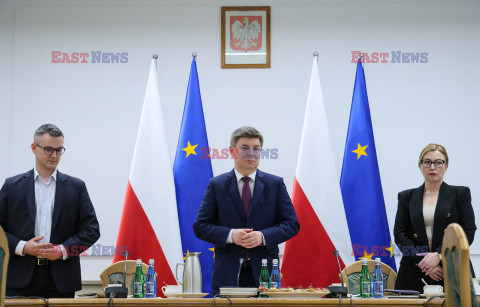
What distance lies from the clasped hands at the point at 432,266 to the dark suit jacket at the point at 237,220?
800mm

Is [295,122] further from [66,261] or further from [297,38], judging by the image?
[66,261]

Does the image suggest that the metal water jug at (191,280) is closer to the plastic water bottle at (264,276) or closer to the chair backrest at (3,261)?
the plastic water bottle at (264,276)

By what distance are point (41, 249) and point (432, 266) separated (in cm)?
220

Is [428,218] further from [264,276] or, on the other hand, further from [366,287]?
[264,276]


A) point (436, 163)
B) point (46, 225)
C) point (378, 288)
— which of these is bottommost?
point (378, 288)

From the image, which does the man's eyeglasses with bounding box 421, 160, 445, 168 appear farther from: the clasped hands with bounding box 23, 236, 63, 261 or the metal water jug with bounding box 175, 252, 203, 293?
the clasped hands with bounding box 23, 236, 63, 261

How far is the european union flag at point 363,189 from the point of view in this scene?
14.4 feet

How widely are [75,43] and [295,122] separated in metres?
2.10

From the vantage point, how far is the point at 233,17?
16.7 ft

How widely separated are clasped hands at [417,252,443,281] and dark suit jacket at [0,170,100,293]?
193cm

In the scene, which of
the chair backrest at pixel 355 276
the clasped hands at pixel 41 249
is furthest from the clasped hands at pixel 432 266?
the clasped hands at pixel 41 249

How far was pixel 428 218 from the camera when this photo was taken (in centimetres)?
357

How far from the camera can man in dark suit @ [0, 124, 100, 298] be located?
10.3ft

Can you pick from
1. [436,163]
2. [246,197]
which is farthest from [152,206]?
[436,163]
